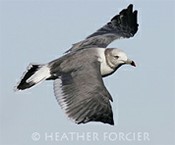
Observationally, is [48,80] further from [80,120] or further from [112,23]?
[112,23]

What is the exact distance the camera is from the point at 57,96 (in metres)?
8.74

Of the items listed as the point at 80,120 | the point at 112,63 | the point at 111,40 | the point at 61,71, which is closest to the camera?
the point at 80,120

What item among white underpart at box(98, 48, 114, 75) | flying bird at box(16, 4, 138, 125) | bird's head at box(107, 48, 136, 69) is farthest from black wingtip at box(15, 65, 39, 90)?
bird's head at box(107, 48, 136, 69)

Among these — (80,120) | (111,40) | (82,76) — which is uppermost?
(111,40)

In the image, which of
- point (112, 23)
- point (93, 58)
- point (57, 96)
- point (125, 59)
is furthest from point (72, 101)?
point (112, 23)

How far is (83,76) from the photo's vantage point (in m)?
A: 8.95

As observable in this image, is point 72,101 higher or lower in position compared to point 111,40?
lower

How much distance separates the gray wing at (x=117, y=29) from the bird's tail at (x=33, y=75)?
99 centimetres

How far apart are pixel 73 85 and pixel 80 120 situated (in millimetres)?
615

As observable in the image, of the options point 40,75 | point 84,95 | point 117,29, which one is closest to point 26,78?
point 40,75

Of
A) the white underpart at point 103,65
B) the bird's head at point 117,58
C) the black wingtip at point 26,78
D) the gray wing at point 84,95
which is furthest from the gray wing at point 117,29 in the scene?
the gray wing at point 84,95

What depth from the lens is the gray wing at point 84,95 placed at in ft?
28.1

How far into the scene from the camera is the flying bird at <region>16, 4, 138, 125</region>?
28.2 ft

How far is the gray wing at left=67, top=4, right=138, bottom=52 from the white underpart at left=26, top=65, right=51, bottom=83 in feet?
3.55
